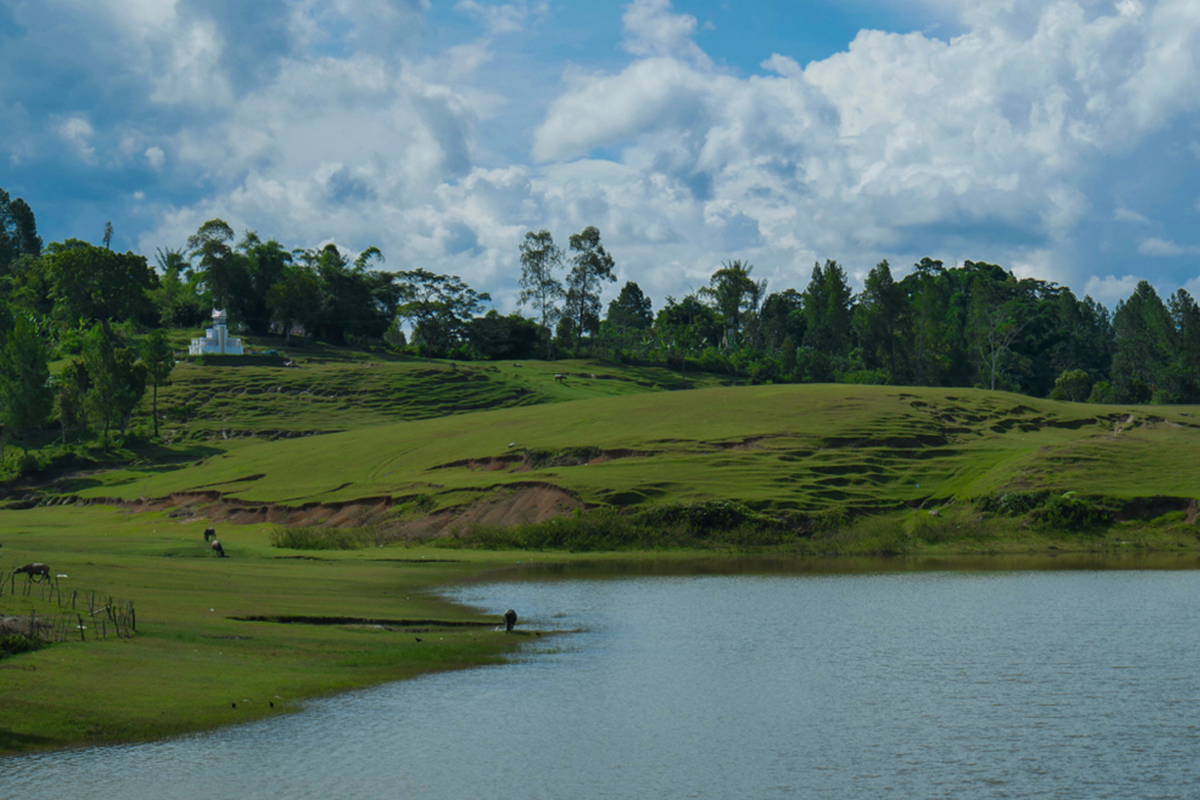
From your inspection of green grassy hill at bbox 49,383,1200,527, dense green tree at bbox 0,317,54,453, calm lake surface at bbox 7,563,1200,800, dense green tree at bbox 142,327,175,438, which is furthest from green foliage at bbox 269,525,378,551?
dense green tree at bbox 142,327,175,438

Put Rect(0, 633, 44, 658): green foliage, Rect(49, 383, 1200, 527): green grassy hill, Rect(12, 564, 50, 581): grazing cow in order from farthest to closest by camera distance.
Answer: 1. Rect(49, 383, 1200, 527): green grassy hill
2. Rect(12, 564, 50, 581): grazing cow
3. Rect(0, 633, 44, 658): green foliage

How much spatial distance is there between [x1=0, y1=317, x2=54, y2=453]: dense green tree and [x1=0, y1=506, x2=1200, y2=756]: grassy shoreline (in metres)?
50.7

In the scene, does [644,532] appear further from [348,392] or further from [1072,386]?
[1072,386]

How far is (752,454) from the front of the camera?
3371 inches

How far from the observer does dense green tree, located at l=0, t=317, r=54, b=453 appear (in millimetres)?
122062

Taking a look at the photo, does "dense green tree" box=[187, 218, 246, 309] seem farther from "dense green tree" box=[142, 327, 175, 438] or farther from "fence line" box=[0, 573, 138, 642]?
"fence line" box=[0, 573, 138, 642]

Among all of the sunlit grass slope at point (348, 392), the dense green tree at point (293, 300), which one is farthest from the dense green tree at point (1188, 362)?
the dense green tree at point (293, 300)

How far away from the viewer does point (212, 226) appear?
196750 mm

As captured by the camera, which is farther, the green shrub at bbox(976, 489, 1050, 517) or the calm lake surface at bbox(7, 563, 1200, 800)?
the green shrub at bbox(976, 489, 1050, 517)

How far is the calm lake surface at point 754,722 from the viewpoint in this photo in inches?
752

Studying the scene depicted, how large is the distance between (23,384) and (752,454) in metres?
90.2

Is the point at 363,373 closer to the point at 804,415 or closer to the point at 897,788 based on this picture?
the point at 804,415

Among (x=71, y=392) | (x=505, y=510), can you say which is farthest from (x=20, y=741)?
(x=71, y=392)

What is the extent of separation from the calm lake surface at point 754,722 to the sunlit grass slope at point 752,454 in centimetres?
3742
